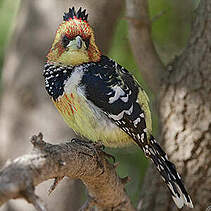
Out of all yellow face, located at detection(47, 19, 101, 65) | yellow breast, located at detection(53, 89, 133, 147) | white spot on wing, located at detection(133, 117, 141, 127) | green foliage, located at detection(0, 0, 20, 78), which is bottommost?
white spot on wing, located at detection(133, 117, 141, 127)

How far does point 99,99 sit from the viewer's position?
2229 mm

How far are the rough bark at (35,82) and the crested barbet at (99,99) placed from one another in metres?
1.09

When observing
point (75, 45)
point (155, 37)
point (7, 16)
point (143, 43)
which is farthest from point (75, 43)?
point (7, 16)

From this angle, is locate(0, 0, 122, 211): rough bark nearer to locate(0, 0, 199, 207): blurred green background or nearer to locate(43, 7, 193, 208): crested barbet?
locate(0, 0, 199, 207): blurred green background

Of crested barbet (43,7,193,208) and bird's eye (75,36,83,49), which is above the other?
bird's eye (75,36,83,49)

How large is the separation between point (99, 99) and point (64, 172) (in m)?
0.56

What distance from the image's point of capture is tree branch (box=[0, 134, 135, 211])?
51.1 inches

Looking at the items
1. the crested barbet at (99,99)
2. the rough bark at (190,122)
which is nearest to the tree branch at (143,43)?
the rough bark at (190,122)

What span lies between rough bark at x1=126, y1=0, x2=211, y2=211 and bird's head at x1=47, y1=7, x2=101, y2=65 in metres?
0.60

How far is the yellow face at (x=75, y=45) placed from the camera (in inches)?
93.1

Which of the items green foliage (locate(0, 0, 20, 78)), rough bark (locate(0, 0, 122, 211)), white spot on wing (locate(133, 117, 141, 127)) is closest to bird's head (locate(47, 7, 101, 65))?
white spot on wing (locate(133, 117, 141, 127))

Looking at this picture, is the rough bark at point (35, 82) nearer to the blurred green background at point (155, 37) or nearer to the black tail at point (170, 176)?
the blurred green background at point (155, 37)

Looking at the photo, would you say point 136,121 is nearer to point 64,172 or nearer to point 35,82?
point 64,172

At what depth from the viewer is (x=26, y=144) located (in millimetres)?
3455
